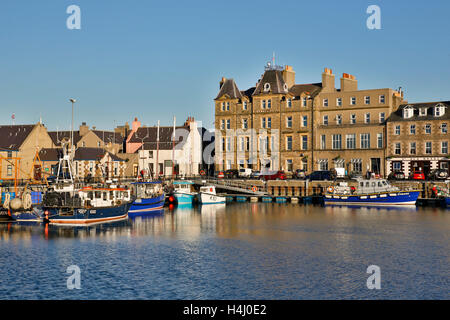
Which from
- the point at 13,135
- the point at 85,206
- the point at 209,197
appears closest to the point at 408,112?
the point at 209,197

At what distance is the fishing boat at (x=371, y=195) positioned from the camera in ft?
235

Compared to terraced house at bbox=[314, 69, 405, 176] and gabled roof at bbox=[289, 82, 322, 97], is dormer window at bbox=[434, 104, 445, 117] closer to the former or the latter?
terraced house at bbox=[314, 69, 405, 176]

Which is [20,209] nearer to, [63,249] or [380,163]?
[63,249]

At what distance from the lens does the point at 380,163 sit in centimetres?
8769

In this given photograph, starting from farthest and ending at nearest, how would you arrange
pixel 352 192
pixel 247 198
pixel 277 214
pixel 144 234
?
pixel 247 198 < pixel 352 192 < pixel 277 214 < pixel 144 234

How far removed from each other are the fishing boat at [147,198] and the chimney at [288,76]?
33481 mm

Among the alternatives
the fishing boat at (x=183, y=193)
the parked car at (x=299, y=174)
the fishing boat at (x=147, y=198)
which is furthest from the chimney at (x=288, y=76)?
the fishing boat at (x=147, y=198)

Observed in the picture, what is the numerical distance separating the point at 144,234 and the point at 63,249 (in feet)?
30.7

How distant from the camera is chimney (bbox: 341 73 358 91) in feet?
310

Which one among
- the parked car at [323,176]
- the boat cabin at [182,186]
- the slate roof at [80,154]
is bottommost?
the boat cabin at [182,186]

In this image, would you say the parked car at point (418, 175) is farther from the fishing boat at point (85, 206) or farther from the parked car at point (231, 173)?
the fishing boat at point (85, 206)

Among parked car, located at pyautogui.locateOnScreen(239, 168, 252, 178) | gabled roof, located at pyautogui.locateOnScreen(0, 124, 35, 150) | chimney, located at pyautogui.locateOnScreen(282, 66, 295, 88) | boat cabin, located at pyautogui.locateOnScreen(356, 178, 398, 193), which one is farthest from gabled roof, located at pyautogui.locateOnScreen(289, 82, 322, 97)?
gabled roof, located at pyautogui.locateOnScreen(0, 124, 35, 150)
